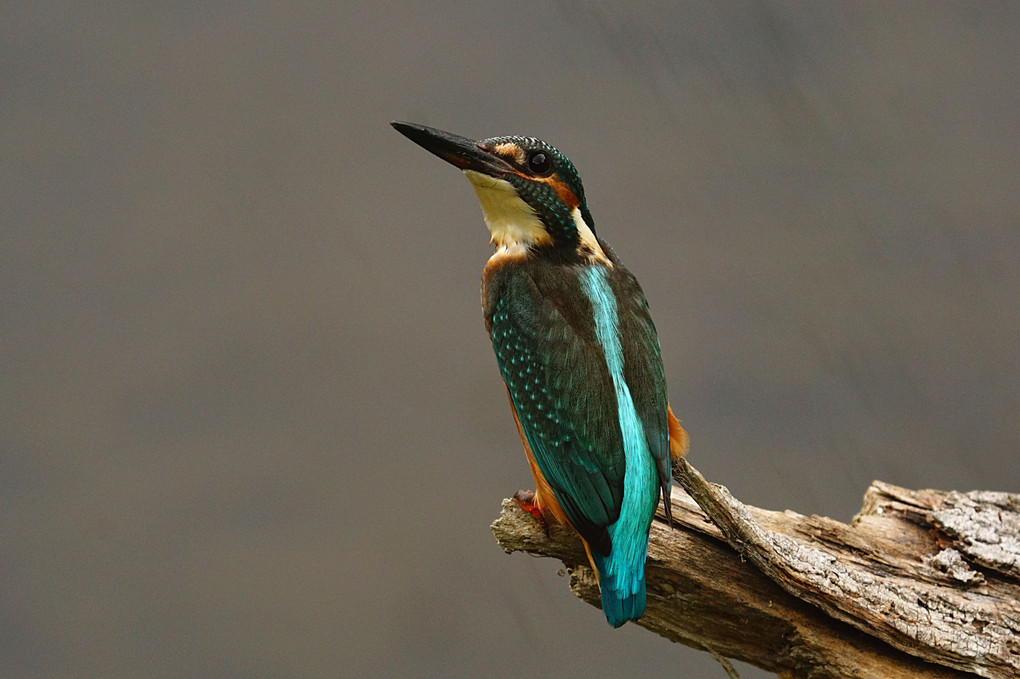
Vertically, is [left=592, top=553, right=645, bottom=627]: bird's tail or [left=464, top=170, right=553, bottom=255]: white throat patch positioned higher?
[left=464, top=170, right=553, bottom=255]: white throat patch

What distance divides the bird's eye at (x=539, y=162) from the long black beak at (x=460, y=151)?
0.05 meters

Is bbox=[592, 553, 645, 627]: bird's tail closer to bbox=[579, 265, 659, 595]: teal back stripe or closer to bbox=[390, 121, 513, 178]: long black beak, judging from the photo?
bbox=[579, 265, 659, 595]: teal back stripe

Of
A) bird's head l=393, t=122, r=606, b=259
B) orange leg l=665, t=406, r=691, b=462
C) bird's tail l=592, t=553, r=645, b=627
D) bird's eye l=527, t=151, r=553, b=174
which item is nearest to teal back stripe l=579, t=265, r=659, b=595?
bird's tail l=592, t=553, r=645, b=627

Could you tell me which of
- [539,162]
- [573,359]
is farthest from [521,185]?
[573,359]

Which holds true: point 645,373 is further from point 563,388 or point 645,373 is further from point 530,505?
point 530,505

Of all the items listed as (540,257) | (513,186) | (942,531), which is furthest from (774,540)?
(513,186)

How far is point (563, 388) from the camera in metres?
2.02

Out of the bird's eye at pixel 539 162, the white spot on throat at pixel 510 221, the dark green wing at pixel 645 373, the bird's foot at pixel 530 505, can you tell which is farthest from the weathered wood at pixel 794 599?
the bird's eye at pixel 539 162

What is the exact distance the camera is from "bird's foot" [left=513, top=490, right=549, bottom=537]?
221 cm

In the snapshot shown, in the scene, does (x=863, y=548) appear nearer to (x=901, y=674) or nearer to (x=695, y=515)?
(x=901, y=674)

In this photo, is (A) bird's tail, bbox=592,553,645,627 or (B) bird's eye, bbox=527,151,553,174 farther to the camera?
(B) bird's eye, bbox=527,151,553,174

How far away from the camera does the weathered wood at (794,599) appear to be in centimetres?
215

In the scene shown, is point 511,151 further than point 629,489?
Yes

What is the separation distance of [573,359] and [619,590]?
1.64ft
